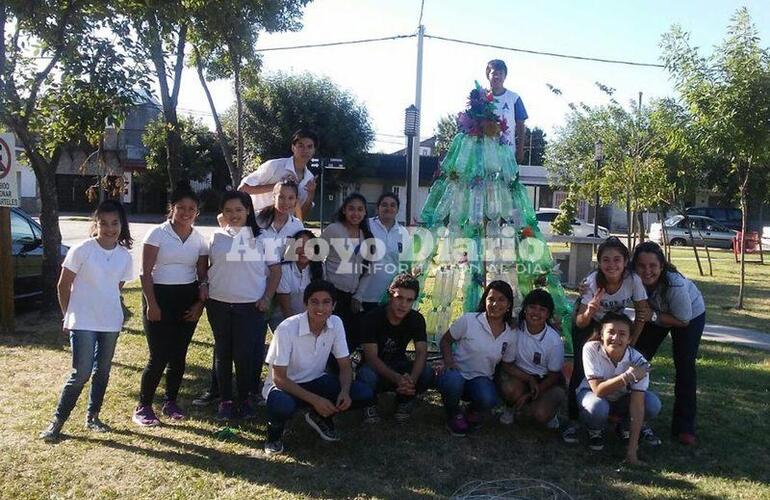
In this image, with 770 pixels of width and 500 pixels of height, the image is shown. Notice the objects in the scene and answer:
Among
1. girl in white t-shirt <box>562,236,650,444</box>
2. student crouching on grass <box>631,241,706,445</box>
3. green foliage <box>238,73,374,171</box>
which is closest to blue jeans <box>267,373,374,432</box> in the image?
girl in white t-shirt <box>562,236,650,444</box>

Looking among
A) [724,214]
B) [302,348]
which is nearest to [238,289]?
[302,348]

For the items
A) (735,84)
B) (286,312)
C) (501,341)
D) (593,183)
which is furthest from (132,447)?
(593,183)

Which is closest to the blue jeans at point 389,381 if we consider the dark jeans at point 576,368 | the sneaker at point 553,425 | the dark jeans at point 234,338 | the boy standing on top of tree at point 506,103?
the dark jeans at point 234,338

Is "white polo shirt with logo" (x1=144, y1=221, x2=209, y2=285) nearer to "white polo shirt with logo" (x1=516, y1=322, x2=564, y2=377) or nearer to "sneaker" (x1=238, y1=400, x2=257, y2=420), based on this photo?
"sneaker" (x1=238, y1=400, x2=257, y2=420)

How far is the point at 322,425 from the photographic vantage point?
4.24m

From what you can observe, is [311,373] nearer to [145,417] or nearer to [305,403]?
[305,403]

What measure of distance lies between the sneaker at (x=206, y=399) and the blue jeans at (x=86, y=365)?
793 mm

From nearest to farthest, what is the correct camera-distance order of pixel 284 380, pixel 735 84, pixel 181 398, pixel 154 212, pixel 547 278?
pixel 284 380 < pixel 181 398 < pixel 547 278 < pixel 735 84 < pixel 154 212

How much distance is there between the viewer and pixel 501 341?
460 centimetres

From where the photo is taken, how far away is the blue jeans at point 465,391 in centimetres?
441

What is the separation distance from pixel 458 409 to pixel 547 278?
1.52 meters

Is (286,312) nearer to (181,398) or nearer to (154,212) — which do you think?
(181,398)

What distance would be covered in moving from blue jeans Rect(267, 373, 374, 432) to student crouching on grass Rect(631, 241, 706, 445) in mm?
1918

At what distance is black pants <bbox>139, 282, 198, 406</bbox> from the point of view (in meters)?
4.39
